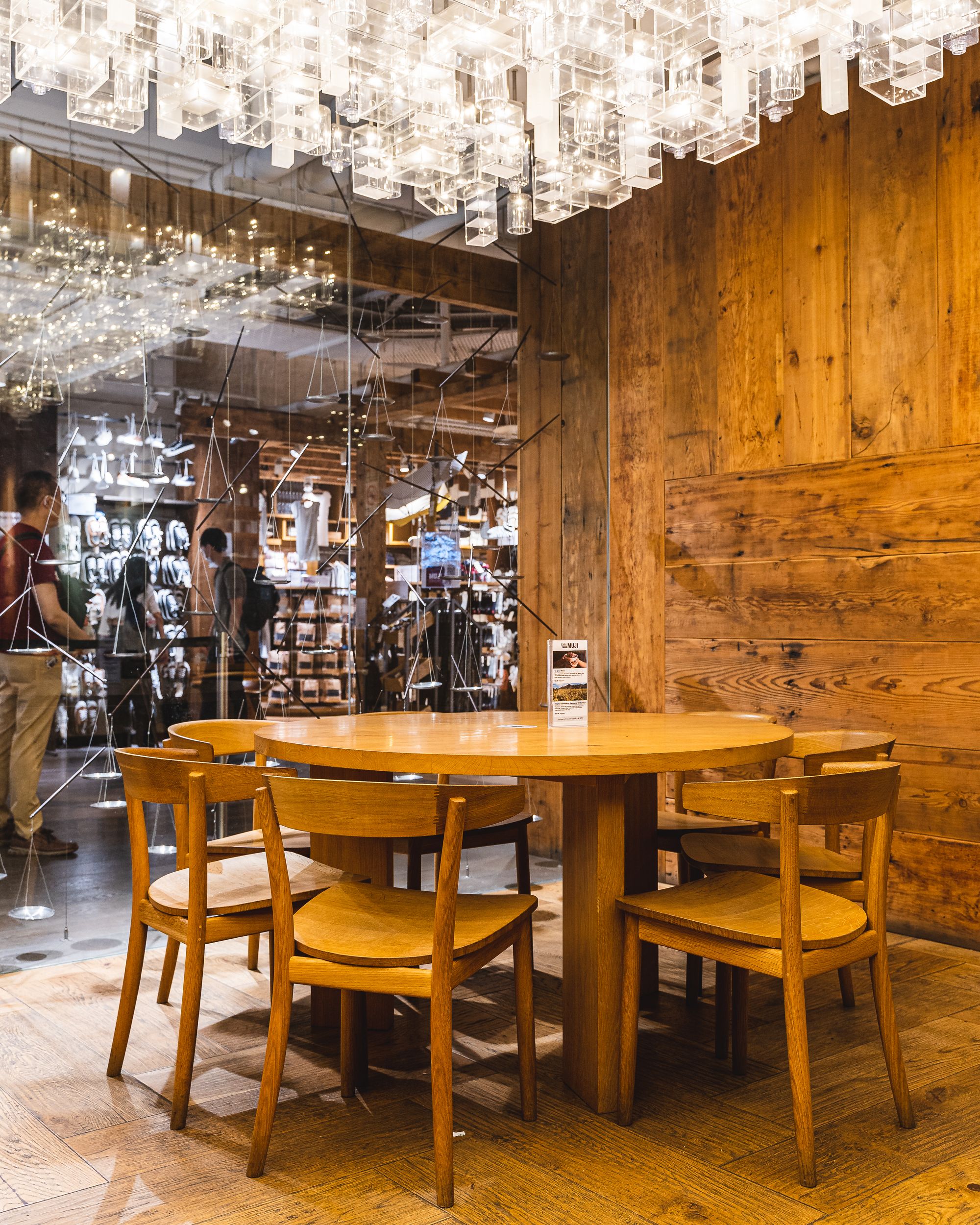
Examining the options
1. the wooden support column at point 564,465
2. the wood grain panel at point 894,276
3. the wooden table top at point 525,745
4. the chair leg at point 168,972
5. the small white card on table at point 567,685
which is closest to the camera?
the wooden table top at point 525,745

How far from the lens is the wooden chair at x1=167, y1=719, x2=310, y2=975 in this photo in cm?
319

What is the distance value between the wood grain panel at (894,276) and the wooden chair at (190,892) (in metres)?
2.89

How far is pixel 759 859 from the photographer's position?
3070 mm

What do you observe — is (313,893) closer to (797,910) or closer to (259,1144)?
(259,1144)

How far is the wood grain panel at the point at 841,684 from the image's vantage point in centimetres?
407

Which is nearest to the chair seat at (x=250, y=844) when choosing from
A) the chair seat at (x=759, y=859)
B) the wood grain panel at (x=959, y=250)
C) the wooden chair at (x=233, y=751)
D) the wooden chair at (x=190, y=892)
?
the wooden chair at (x=233, y=751)

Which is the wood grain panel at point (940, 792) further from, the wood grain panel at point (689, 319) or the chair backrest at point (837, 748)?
the wood grain panel at point (689, 319)

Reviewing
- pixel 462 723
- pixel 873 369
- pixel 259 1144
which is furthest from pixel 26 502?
pixel 873 369

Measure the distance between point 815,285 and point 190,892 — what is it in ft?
11.9

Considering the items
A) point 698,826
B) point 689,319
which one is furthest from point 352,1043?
point 689,319

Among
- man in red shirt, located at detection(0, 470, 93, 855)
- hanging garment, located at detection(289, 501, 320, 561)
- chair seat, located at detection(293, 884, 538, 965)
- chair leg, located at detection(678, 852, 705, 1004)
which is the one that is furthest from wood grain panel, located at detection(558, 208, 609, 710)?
chair seat, located at detection(293, 884, 538, 965)

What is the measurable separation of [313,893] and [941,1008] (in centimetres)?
203

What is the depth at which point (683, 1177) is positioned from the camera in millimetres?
2264

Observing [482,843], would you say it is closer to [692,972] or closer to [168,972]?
[692,972]
